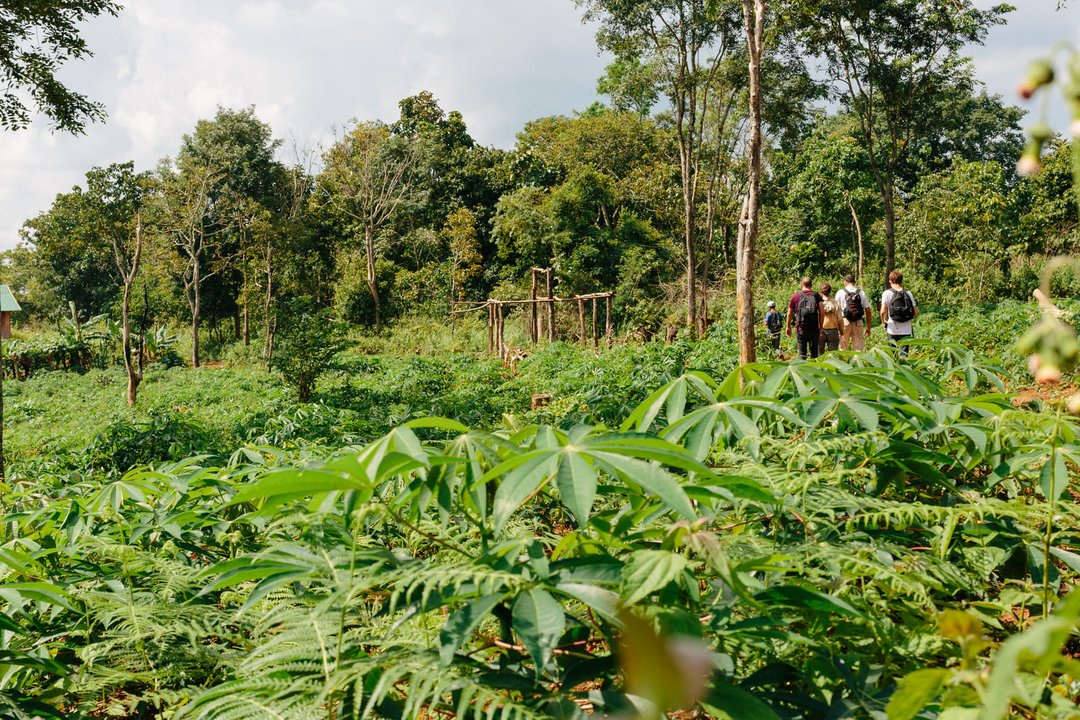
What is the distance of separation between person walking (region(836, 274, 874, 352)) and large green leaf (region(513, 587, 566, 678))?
852 centimetres

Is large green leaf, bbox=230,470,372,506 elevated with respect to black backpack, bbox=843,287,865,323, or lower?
lower

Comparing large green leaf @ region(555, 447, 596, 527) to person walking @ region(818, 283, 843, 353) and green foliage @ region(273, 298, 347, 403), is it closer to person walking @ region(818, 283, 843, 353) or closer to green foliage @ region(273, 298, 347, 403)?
person walking @ region(818, 283, 843, 353)

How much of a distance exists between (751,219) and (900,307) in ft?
6.00

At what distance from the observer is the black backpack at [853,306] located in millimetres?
8680

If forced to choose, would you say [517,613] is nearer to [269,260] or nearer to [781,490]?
[781,490]

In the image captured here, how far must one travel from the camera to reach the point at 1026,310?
12062mm

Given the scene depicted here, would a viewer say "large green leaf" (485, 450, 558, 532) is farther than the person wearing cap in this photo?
No

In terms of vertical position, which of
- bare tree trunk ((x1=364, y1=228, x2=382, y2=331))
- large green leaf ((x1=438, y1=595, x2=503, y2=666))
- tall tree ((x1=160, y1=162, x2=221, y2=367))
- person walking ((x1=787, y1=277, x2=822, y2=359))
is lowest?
large green leaf ((x1=438, y1=595, x2=503, y2=666))

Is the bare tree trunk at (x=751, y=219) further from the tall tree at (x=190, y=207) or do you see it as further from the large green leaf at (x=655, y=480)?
the tall tree at (x=190, y=207)

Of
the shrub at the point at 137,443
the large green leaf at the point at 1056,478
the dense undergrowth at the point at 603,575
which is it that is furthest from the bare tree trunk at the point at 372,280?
the large green leaf at the point at 1056,478

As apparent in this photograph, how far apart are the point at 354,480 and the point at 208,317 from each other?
97.5 feet

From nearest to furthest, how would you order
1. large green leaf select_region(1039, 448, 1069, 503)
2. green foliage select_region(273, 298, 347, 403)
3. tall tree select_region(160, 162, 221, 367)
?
large green leaf select_region(1039, 448, 1069, 503)
green foliage select_region(273, 298, 347, 403)
tall tree select_region(160, 162, 221, 367)

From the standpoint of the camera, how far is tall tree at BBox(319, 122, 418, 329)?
1016 inches

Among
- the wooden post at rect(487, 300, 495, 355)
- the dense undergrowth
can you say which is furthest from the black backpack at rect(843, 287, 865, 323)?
the wooden post at rect(487, 300, 495, 355)
